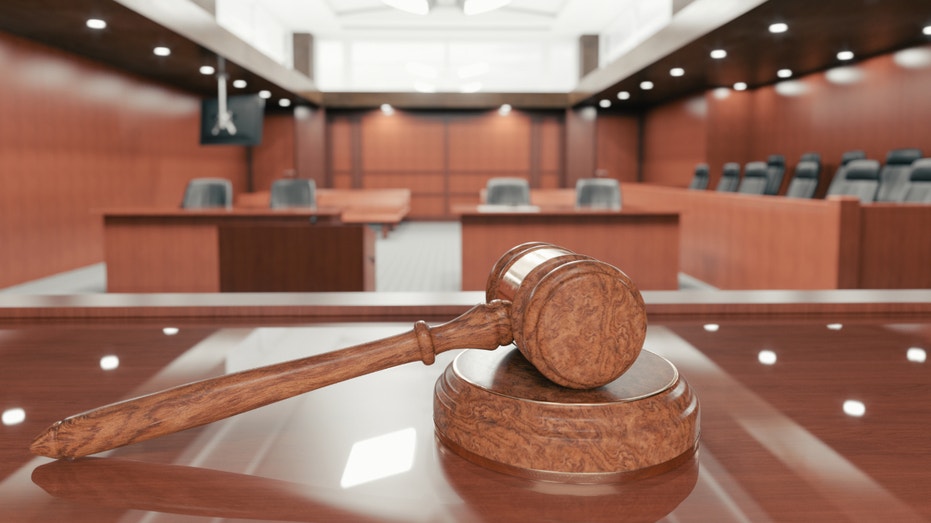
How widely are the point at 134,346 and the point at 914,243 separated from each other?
5.62 m

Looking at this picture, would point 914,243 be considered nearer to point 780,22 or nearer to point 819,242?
point 819,242

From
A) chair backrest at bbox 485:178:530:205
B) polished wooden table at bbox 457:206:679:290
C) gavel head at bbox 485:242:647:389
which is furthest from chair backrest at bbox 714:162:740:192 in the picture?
gavel head at bbox 485:242:647:389

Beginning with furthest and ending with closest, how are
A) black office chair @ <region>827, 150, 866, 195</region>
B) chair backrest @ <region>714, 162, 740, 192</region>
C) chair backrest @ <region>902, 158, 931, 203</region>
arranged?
chair backrest @ <region>714, 162, 740, 192</region>
black office chair @ <region>827, 150, 866, 195</region>
chair backrest @ <region>902, 158, 931, 203</region>

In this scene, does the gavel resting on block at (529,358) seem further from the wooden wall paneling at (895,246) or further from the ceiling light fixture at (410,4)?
the wooden wall paneling at (895,246)

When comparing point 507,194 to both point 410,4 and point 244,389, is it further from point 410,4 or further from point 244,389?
point 244,389

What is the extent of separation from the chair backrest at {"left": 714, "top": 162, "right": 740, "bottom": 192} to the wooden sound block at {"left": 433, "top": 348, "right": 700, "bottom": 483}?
442 inches

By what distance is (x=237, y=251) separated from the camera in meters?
5.43

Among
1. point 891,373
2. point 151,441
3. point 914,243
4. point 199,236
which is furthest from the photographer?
point 199,236

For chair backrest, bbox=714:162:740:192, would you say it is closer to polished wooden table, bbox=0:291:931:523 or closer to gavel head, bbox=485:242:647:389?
polished wooden table, bbox=0:291:931:523

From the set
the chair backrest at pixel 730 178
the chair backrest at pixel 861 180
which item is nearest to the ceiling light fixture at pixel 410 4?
the chair backrest at pixel 861 180

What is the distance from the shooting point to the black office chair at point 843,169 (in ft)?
27.6

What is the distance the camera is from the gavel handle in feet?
1.65

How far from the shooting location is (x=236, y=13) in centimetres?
1177

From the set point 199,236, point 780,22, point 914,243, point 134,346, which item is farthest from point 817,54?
point 134,346
